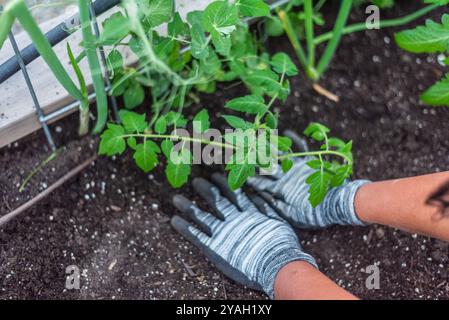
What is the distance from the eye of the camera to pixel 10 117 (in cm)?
136

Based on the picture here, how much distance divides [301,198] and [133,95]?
1.52 feet

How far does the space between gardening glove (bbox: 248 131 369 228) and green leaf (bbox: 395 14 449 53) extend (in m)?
0.32

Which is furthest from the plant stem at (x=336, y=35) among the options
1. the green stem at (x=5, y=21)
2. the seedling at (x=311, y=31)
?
the green stem at (x=5, y=21)

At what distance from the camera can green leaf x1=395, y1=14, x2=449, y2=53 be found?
116 cm

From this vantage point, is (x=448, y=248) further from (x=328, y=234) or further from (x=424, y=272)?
(x=328, y=234)

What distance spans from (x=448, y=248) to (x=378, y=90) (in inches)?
19.0

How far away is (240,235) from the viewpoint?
4.47ft

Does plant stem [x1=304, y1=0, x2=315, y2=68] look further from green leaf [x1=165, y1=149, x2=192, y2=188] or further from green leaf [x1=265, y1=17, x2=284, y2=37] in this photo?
green leaf [x1=165, y1=149, x2=192, y2=188]

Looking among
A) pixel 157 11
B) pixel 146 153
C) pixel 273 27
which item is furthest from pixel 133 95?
pixel 273 27

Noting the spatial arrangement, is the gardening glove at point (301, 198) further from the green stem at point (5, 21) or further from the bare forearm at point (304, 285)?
the green stem at point (5, 21)

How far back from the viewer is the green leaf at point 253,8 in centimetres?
116

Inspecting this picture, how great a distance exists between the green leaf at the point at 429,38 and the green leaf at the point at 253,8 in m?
0.28

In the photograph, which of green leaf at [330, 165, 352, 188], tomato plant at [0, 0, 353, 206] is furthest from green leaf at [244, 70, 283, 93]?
green leaf at [330, 165, 352, 188]

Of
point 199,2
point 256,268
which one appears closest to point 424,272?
point 256,268
